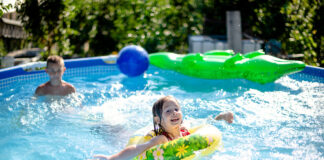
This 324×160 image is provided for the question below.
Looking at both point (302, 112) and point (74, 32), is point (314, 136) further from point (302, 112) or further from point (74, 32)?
point (74, 32)

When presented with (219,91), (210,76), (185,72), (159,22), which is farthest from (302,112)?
(159,22)

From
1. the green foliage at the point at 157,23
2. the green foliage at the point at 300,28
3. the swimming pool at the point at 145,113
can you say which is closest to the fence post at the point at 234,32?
the green foliage at the point at 157,23

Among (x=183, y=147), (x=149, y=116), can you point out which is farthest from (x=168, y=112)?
(x=149, y=116)

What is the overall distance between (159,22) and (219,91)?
3580 mm

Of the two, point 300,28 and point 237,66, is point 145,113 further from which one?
point 300,28

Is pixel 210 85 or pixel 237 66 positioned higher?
pixel 237 66

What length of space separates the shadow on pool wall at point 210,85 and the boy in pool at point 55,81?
1362 millimetres

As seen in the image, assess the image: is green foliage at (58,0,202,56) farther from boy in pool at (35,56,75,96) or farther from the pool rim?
boy in pool at (35,56,75,96)

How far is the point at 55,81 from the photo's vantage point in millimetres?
4758

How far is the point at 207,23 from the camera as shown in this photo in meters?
8.98

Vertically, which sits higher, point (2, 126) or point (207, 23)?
point (207, 23)

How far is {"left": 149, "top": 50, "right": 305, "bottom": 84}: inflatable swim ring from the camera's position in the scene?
5152 mm

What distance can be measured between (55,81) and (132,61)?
1.30 meters

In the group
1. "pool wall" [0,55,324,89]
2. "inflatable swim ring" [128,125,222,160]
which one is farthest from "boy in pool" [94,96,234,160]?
"pool wall" [0,55,324,89]
